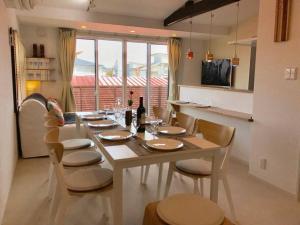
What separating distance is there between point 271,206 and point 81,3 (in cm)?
419

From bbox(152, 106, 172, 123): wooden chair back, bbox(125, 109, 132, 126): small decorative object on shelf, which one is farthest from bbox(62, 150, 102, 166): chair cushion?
bbox(152, 106, 172, 123): wooden chair back

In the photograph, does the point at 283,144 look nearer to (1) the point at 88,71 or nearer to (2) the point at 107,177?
(2) the point at 107,177

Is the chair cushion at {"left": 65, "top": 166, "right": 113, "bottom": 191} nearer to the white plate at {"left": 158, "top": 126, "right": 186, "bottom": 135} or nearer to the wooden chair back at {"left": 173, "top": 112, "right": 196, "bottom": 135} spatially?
the white plate at {"left": 158, "top": 126, "right": 186, "bottom": 135}

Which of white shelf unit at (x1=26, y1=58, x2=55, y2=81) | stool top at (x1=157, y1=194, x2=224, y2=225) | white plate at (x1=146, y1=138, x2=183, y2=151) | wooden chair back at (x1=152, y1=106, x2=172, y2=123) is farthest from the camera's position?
white shelf unit at (x1=26, y1=58, x2=55, y2=81)

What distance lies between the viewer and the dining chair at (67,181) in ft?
5.30

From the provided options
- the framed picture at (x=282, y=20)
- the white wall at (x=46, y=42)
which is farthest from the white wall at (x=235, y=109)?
the white wall at (x=46, y=42)

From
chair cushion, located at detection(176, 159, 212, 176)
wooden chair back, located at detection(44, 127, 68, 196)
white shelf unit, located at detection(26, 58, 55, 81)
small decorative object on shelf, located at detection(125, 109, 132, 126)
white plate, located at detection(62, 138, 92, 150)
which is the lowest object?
chair cushion, located at detection(176, 159, 212, 176)

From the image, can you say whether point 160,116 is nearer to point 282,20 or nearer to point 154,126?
point 154,126

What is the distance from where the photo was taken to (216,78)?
21.3 ft

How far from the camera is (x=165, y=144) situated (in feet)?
5.92

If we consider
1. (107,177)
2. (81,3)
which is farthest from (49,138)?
(81,3)

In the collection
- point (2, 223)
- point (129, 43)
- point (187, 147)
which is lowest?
point (2, 223)

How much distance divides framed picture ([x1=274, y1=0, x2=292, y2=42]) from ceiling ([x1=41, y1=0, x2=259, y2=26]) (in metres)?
2.34

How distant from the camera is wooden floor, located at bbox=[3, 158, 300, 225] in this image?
2.13 metres
